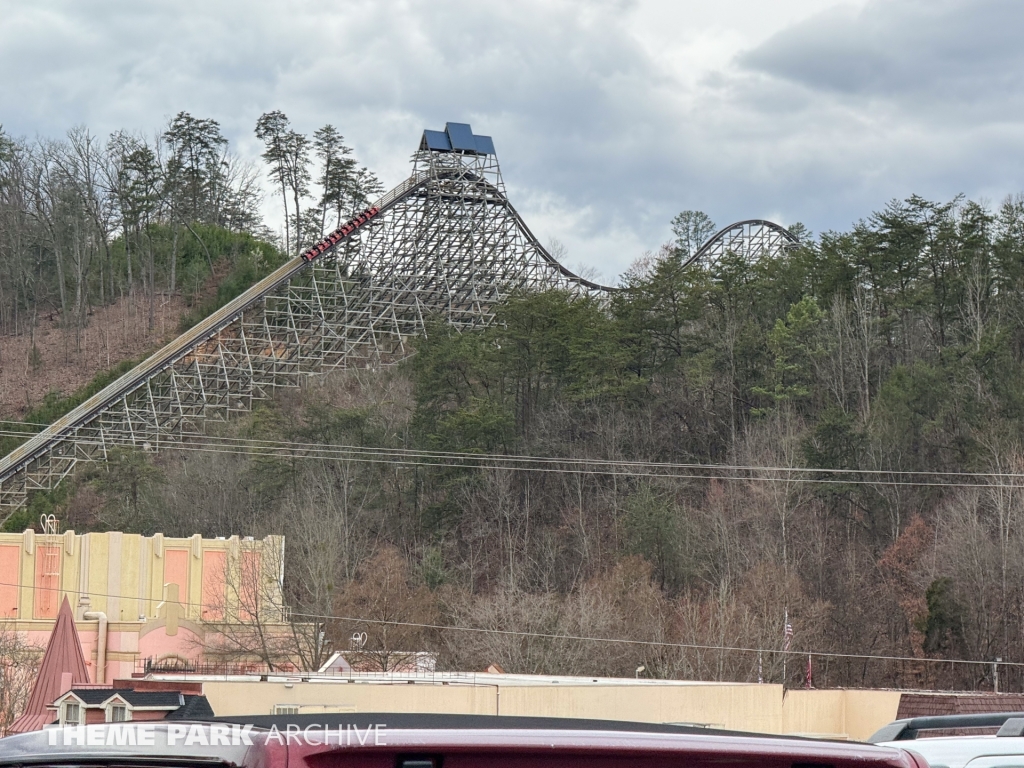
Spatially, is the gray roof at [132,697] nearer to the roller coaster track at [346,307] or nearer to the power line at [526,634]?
the power line at [526,634]

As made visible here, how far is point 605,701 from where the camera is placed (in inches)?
987

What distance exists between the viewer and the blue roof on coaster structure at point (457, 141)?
214 feet

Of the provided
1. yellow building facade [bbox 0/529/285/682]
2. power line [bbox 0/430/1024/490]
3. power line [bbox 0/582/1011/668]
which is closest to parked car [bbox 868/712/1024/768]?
power line [bbox 0/582/1011/668]

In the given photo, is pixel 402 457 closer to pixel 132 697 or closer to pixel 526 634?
pixel 526 634

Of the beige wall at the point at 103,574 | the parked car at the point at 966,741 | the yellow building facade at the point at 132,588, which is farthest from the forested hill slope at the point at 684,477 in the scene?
the parked car at the point at 966,741

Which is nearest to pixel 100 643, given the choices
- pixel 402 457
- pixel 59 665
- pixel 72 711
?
pixel 59 665

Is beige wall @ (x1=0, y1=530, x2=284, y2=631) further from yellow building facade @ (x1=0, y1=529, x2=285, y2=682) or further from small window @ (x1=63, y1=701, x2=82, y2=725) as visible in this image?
small window @ (x1=63, y1=701, x2=82, y2=725)

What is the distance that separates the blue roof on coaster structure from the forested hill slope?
10001mm

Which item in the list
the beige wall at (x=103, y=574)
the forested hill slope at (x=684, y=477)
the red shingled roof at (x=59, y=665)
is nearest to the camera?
the red shingled roof at (x=59, y=665)

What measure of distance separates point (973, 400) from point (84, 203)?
55086 mm

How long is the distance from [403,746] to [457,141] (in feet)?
214

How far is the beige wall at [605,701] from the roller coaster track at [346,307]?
98.6 feet

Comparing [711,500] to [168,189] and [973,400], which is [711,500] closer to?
[973,400]

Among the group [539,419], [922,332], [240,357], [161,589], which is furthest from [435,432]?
[922,332]
